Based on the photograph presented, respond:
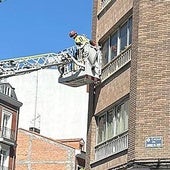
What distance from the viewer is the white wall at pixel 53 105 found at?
5394 centimetres

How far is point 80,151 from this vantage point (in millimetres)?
49156

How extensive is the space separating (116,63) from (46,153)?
2939cm

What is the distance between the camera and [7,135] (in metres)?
46.9

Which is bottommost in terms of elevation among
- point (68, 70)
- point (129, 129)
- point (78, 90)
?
point (129, 129)

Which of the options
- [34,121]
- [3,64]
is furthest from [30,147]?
[3,64]

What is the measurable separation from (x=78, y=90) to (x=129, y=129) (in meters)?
36.8

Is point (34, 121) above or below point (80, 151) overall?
above

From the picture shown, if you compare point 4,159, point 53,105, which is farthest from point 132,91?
point 53,105

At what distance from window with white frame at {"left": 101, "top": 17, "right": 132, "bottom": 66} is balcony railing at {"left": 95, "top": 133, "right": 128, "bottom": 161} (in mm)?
3273

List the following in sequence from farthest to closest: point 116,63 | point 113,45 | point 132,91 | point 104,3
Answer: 1. point 104,3
2. point 113,45
3. point 116,63
4. point 132,91

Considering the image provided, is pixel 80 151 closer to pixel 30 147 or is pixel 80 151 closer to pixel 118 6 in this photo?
pixel 30 147

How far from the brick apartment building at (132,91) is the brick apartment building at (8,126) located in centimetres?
2474

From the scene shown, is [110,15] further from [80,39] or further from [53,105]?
[53,105]

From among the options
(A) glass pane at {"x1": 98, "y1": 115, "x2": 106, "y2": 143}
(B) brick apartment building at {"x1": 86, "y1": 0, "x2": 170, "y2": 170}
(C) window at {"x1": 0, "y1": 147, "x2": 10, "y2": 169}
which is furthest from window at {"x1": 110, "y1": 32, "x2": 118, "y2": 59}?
(C) window at {"x1": 0, "y1": 147, "x2": 10, "y2": 169}
